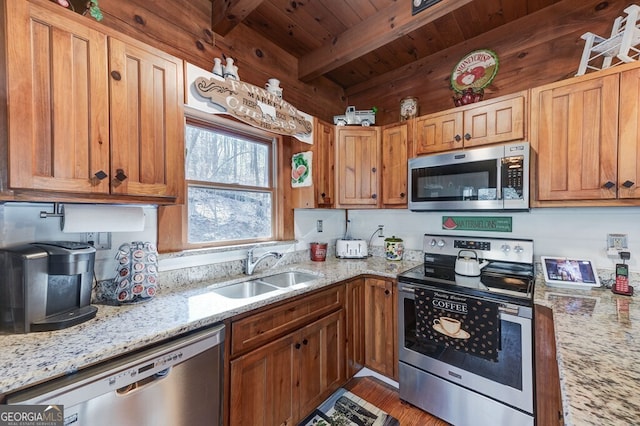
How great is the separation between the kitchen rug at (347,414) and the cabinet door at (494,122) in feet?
6.64

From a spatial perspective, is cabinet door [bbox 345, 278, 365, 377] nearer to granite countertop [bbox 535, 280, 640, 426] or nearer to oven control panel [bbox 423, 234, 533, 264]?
oven control panel [bbox 423, 234, 533, 264]

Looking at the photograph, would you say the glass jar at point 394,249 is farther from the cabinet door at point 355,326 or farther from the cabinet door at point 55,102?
the cabinet door at point 55,102

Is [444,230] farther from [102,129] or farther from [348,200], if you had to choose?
[102,129]

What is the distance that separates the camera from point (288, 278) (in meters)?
2.09

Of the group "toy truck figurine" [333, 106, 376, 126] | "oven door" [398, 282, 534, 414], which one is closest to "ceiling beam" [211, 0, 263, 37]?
"toy truck figurine" [333, 106, 376, 126]

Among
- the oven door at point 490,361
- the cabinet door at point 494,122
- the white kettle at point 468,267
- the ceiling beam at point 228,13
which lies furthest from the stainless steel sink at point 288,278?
the ceiling beam at point 228,13

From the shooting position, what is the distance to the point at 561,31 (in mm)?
1869

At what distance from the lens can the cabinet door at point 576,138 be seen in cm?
146

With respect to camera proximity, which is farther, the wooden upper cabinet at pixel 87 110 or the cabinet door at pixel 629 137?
the cabinet door at pixel 629 137

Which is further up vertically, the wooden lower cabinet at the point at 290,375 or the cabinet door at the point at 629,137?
the cabinet door at the point at 629,137

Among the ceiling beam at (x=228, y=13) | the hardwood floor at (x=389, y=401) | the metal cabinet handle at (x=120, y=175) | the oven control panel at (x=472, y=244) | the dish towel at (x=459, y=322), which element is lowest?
the hardwood floor at (x=389, y=401)

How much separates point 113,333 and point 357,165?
2040 mm

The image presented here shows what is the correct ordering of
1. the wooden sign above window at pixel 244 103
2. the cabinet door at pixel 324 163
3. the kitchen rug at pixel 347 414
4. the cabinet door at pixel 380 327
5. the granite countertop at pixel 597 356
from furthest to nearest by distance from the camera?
the cabinet door at pixel 324 163 → the cabinet door at pixel 380 327 → the kitchen rug at pixel 347 414 → the wooden sign above window at pixel 244 103 → the granite countertop at pixel 597 356

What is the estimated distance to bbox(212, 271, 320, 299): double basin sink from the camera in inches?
68.1
